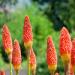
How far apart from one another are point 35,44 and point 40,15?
7.95 m

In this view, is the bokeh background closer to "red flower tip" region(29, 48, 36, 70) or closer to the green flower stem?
"red flower tip" region(29, 48, 36, 70)

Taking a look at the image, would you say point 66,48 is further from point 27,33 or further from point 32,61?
point 32,61

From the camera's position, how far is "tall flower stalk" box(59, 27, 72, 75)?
231 cm

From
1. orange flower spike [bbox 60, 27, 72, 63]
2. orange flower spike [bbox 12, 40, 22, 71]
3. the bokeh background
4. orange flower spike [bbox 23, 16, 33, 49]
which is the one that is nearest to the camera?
orange flower spike [bbox 60, 27, 72, 63]

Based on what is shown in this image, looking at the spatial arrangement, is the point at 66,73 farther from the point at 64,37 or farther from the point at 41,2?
the point at 41,2

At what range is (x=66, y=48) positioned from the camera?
2.32 metres

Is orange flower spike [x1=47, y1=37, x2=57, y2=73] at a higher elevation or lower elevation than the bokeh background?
lower

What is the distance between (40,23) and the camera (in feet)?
83.9

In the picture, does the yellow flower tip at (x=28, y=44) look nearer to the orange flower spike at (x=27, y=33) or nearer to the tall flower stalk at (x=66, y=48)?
the orange flower spike at (x=27, y=33)

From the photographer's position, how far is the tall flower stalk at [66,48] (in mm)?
2312

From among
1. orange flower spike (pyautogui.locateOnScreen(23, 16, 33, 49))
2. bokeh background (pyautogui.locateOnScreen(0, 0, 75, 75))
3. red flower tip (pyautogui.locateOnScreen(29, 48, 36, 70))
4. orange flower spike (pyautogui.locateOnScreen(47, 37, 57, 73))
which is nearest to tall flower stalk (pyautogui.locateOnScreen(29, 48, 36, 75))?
red flower tip (pyautogui.locateOnScreen(29, 48, 36, 70))

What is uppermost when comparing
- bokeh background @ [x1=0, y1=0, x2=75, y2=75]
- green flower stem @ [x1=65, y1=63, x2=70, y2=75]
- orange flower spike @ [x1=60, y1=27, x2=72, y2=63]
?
bokeh background @ [x1=0, y1=0, x2=75, y2=75]

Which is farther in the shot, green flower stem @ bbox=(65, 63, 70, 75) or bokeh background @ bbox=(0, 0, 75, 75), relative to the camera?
bokeh background @ bbox=(0, 0, 75, 75)

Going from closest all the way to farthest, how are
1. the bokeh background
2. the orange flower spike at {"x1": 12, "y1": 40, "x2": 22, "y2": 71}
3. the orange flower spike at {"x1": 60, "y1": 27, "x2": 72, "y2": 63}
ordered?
the orange flower spike at {"x1": 60, "y1": 27, "x2": 72, "y2": 63} < the orange flower spike at {"x1": 12, "y1": 40, "x2": 22, "y2": 71} < the bokeh background
